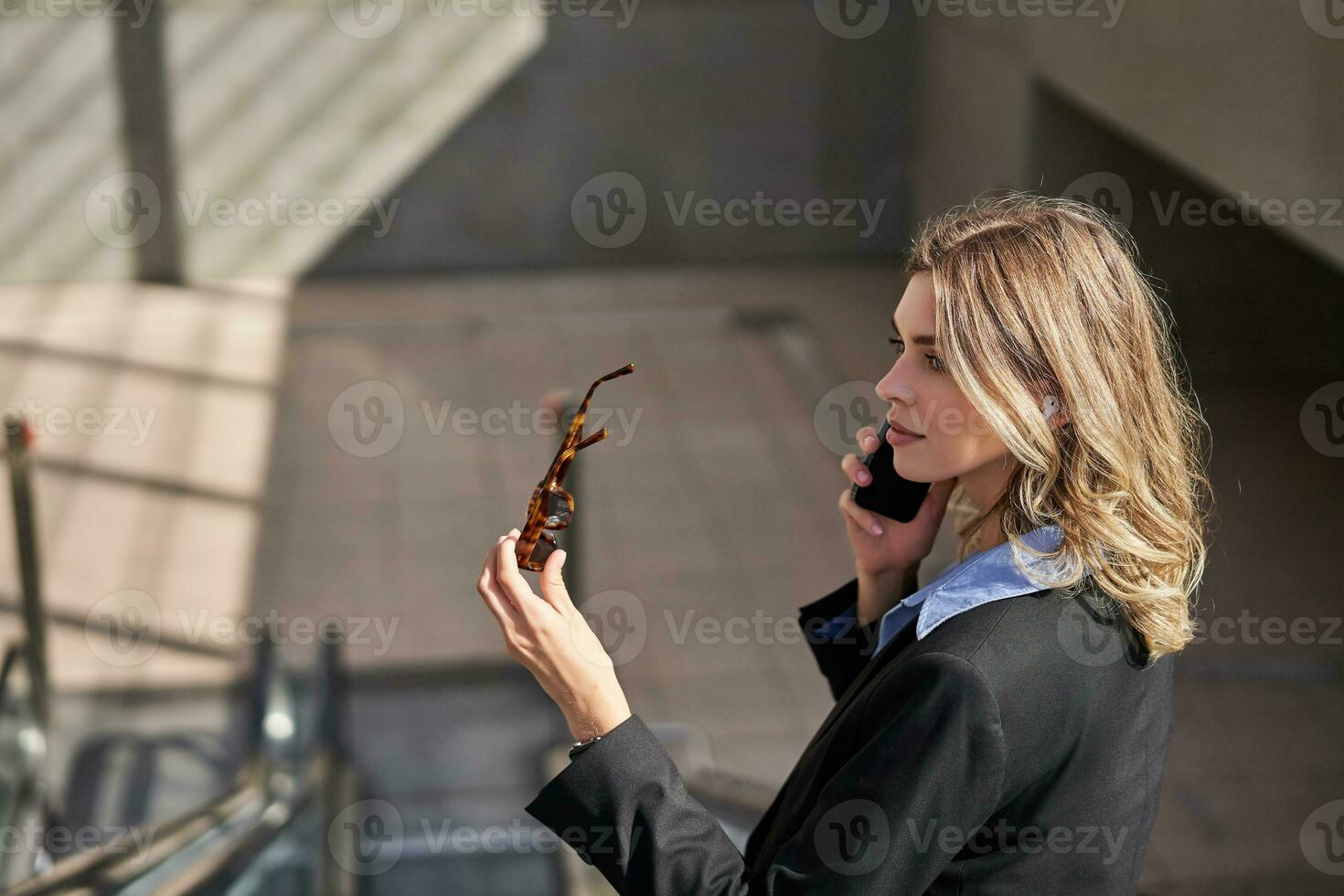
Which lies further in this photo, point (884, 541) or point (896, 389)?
point (884, 541)

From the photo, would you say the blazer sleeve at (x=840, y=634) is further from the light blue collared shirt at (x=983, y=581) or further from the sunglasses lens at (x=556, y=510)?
the sunglasses lens at (x=556, y=510)

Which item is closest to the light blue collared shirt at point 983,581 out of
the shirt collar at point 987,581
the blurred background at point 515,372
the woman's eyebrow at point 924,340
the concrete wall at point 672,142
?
the shirt collar at point 987,581

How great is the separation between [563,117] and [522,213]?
72 cm

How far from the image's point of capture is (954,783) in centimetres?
129

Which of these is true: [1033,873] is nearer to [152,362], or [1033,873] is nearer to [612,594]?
[612,594]

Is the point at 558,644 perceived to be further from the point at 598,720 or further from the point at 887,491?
the point at 887,491


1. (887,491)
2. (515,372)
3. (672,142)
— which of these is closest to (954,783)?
(887,491)

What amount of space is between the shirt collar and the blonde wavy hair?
0.5 inches

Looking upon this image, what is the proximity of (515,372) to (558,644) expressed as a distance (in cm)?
639

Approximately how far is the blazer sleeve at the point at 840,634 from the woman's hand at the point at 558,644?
50cm

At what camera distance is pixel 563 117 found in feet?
30.1

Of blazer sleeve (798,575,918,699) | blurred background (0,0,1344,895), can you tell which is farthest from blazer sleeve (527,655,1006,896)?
blurred background (0,0,1344,895)

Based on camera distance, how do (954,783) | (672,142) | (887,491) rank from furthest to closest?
(672,142) → (887,491) → (954,783)

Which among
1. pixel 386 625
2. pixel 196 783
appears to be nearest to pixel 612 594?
pixel 386 625
